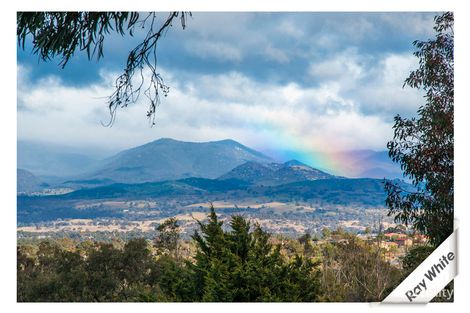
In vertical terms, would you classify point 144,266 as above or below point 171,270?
below

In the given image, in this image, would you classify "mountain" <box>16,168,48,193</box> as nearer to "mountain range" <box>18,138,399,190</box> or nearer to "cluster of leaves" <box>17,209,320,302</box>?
"mountain range" <box>18,138,399,190</box>

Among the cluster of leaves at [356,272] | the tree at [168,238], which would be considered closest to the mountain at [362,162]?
the cluster of leaves at [356,272]

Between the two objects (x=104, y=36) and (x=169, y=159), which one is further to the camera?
(x=169, y=159)

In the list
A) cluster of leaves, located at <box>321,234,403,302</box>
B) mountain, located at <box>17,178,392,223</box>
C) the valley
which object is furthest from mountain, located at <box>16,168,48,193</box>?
cluster of leaves, located at <box>321,234,403,302</box>

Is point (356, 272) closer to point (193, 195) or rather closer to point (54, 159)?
point (193, 195)

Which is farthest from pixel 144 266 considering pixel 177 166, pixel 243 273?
pixel 243 273

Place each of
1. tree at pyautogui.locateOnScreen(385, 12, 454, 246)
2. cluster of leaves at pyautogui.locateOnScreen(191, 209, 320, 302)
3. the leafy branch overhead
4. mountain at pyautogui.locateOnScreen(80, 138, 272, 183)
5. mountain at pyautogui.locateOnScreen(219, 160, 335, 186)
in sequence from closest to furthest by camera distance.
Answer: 1. cluster of leaves at pyautogui.locateOnScreen(191, 209, 320, 302)
2. the leafy branch overhead
3. tree at pyautogui.locateOnScreen(385, 12, 454, 246)
4. mountain at pyautogui.locateOnScreen(80, 138, 272, 183)
5. mountain at pyautogui.locateOnScreen(219, 160, 335, 186)
